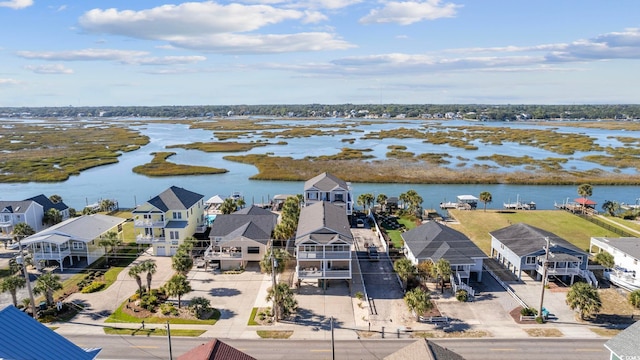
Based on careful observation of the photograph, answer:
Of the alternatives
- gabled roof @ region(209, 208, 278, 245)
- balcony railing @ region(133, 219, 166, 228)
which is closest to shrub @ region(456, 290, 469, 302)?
gabled roof @ region(209, 208, 278, 245)

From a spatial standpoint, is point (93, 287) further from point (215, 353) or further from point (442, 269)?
point (442, 269)

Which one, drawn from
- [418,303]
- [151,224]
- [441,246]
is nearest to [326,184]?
[441,246]

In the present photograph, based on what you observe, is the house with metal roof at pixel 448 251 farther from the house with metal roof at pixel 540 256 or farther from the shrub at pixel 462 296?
the house with metal roof at pixel 540 256

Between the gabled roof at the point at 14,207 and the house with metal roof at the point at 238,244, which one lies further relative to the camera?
the gabled roof at the point at 14,207

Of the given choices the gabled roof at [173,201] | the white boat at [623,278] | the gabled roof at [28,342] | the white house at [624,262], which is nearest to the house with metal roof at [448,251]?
the white boat at [623,278]

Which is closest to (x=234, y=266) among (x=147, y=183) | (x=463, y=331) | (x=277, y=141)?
(x=463, y=331)

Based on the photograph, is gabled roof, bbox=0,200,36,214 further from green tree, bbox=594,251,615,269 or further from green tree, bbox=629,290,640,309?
green tree, bbox=594,251,615,269
